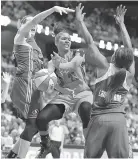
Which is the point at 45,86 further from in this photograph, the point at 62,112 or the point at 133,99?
the point at 133,99

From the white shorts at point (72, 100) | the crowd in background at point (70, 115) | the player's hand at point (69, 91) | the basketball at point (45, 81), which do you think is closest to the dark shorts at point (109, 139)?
the white shorts at point (72, 100)

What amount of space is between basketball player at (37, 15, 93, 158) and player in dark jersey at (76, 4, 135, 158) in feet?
1.48

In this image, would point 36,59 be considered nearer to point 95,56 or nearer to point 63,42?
point 63,42

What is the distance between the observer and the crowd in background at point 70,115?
7297 millimetres

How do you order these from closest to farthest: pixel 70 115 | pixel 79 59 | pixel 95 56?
pixel 95 56 < pixel 79 59 < pixel 70 115

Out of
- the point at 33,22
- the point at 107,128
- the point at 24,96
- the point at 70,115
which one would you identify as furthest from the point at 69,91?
the point at 70,115

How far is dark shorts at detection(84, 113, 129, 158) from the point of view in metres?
3.71

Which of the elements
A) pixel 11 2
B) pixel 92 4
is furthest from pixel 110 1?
pixel 11 2

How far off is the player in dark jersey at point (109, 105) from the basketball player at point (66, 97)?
450mm

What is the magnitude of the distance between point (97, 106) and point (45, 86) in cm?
102

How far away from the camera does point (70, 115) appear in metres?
8.28

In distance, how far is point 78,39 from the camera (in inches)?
237

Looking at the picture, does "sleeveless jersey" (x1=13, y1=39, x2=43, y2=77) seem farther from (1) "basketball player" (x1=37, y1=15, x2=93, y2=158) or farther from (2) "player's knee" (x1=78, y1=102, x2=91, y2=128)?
(2) "player's knee" (x1=78, y1=102, x2=91, y2=128)

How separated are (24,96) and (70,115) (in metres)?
3.39
